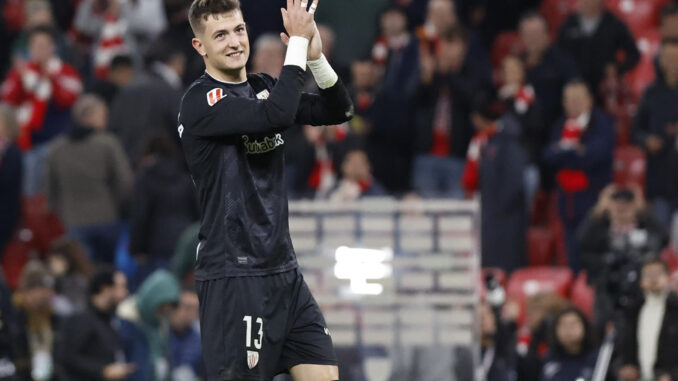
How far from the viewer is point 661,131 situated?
13.7 metres

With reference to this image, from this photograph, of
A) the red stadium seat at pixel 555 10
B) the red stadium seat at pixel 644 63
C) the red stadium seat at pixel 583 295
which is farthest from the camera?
the red stadium seat at pixel 555 10

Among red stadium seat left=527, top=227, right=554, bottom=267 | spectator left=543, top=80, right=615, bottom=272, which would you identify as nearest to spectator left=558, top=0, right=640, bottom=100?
spectator left=543, top=80, right=615, bottom=272

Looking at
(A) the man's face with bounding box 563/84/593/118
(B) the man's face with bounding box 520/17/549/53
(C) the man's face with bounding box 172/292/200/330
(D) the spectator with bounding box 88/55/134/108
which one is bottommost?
(C) the man's face with bounding box 172/292/200/330

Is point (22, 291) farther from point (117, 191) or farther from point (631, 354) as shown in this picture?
point (631, 354)

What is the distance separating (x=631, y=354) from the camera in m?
11.5

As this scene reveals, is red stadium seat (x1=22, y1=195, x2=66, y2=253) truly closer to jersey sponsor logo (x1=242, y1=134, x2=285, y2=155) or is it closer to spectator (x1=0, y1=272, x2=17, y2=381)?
spectator (x1=0, y1=272, x2=17, y2=381)

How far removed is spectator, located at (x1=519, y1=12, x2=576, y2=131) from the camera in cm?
Result: 1465

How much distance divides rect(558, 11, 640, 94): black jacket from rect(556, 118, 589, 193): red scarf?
3.56 ft

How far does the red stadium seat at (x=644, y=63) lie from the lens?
15397 mm

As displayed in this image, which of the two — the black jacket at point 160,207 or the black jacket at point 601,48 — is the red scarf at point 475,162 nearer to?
the black jacket at point 601,48

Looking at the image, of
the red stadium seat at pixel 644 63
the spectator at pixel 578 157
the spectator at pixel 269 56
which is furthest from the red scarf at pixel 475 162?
the spectator at pixel 269 56

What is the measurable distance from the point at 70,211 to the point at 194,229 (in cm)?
166

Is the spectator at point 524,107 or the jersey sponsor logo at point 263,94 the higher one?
the spectator at point 524,107

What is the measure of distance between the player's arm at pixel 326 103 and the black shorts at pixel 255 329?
0.75m
